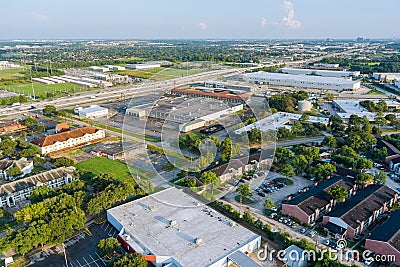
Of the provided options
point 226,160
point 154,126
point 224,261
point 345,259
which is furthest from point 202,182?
point 154,126

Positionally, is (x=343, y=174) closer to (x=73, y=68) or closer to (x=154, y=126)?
(x=154, y=126)

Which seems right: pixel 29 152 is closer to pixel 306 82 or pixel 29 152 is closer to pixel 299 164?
pixel 299 164

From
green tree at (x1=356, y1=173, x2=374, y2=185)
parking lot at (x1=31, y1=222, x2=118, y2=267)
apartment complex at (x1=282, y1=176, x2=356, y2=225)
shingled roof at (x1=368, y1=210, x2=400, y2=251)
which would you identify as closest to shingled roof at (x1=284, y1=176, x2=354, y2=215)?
apartment complex at (x1=282, y1=176, x2=356, y2=225)

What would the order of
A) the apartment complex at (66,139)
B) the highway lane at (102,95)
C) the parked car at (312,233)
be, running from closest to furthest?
the parked car at (312,233) < the apartment complex at (66,139) < the highway lane at (102,95)

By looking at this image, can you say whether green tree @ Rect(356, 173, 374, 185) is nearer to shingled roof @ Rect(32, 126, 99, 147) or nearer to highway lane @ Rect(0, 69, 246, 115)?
shingled roof @ Rect(32, 126, 99, 147)

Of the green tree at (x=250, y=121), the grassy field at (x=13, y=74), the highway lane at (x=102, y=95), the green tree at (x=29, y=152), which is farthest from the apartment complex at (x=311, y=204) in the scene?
the grassy field at (x=13, y=74)

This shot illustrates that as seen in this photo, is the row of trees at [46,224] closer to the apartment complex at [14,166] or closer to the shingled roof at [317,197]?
the apartment complex at [14,166]

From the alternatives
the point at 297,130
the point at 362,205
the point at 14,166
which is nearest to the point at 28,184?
the point at 14,166
